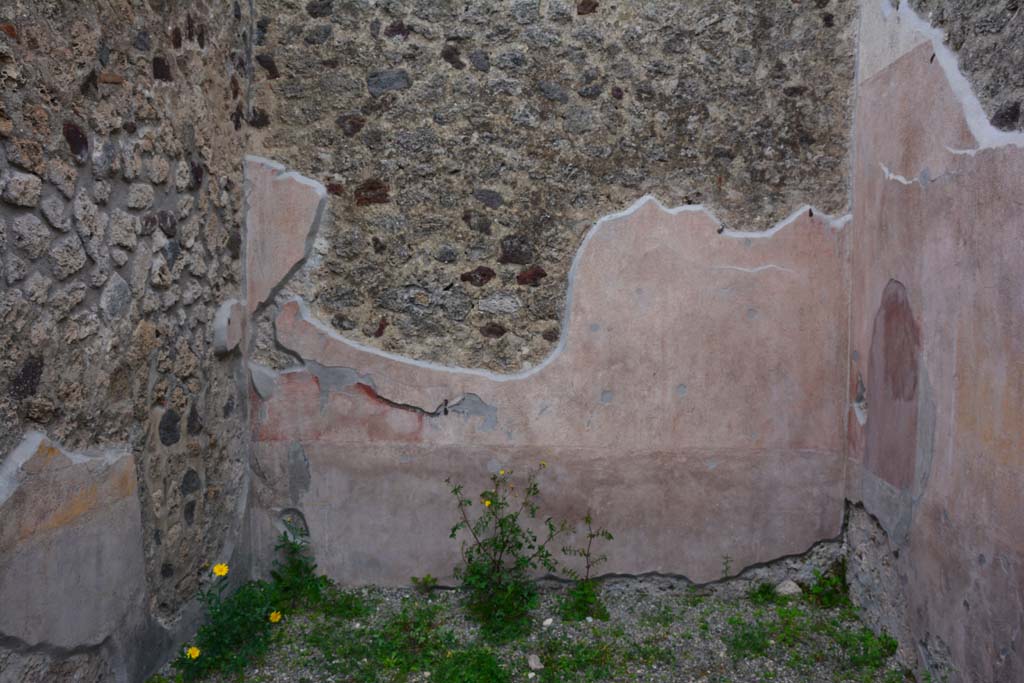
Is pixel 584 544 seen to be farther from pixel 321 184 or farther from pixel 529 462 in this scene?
pixel 321 184

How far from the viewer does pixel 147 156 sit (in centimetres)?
245

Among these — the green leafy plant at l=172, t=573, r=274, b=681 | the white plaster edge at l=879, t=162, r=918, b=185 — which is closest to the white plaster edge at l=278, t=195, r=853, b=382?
the white plaster edge at l=879, t=162, r=918, b=185

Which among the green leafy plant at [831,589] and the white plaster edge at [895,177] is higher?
the white plaster edge at [895,177]

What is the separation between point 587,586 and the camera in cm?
322

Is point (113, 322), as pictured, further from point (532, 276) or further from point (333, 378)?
point (532, 276)

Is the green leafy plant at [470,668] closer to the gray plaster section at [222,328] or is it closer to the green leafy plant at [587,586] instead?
the green leafy plant at [587,586]

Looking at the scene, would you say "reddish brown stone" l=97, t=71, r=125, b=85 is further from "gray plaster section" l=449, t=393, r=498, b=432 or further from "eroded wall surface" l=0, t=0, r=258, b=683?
"gray plaster section" l=449, t=393, r=498, b=432

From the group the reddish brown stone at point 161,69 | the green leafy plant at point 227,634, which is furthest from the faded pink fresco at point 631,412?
the reddish brown stone at point 161,69

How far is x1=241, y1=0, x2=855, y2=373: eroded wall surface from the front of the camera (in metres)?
3.19

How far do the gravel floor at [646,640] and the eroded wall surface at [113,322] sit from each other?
0.52 m

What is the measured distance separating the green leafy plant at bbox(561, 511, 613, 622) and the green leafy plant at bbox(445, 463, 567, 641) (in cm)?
11

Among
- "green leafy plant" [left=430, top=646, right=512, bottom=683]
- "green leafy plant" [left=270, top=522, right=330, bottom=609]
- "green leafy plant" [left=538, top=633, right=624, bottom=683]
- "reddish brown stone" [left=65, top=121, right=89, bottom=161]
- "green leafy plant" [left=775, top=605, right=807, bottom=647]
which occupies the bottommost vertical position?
"green leafy plant" [left=775, top=605, right=807, bottom=647]

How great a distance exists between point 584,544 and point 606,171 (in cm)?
169

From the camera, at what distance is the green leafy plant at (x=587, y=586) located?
313cm
